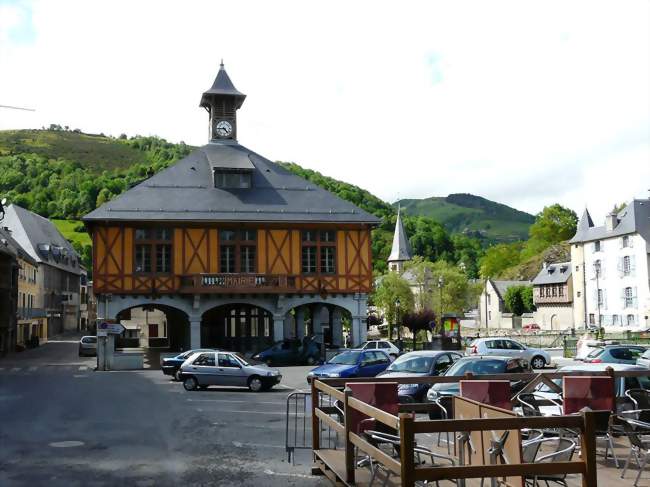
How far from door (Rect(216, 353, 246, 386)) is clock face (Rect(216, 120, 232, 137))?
2457 cm

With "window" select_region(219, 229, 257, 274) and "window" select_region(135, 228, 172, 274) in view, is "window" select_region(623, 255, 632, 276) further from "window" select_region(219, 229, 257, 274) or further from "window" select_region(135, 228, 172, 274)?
"window" select_region(135, 228, 172, 274)

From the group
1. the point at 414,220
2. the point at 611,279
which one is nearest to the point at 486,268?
the point at 414,220

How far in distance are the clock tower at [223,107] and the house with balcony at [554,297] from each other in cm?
4549

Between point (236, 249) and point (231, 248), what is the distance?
0.90 ft

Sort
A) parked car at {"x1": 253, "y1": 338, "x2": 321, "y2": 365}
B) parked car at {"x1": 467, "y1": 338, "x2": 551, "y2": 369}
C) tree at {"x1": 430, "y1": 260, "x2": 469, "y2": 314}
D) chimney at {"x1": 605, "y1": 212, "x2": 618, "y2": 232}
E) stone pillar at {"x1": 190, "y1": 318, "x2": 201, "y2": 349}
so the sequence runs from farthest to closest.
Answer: tree at {"x1": 430, "y1": 260, "x2": 469, "y2": 314} → chimney at {"x1": 605, "y1": 212, "x2": 618, "y2": 232} → stone pillar at {"x1": 190, "y1": 318, "x2": 201, "y2": 349} → parked car at {"x1": 253, "y1": 338, "x2": 321, "y2": 365} → parked car at {"x1": 467, "y1": 338, "x2": 551, "y2": 369}

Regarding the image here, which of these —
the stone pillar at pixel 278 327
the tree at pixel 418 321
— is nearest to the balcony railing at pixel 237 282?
the stone pillar at pixel 278 327

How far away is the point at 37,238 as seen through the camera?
7050 centimetres

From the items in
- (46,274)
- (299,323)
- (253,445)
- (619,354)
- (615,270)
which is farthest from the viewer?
(46,274)

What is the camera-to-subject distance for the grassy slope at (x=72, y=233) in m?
113

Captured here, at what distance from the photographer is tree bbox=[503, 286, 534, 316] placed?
299 feet

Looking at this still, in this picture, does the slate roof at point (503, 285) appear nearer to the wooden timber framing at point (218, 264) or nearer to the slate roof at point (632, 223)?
the slate roof at point (632, 223)

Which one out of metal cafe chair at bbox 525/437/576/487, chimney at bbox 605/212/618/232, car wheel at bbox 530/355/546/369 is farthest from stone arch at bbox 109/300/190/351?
chimney at bbox 605/212/618/232

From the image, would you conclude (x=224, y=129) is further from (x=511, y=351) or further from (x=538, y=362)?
(x=538, y=362)

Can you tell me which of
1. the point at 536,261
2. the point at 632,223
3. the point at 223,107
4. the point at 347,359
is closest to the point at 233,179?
the point at 223,107
